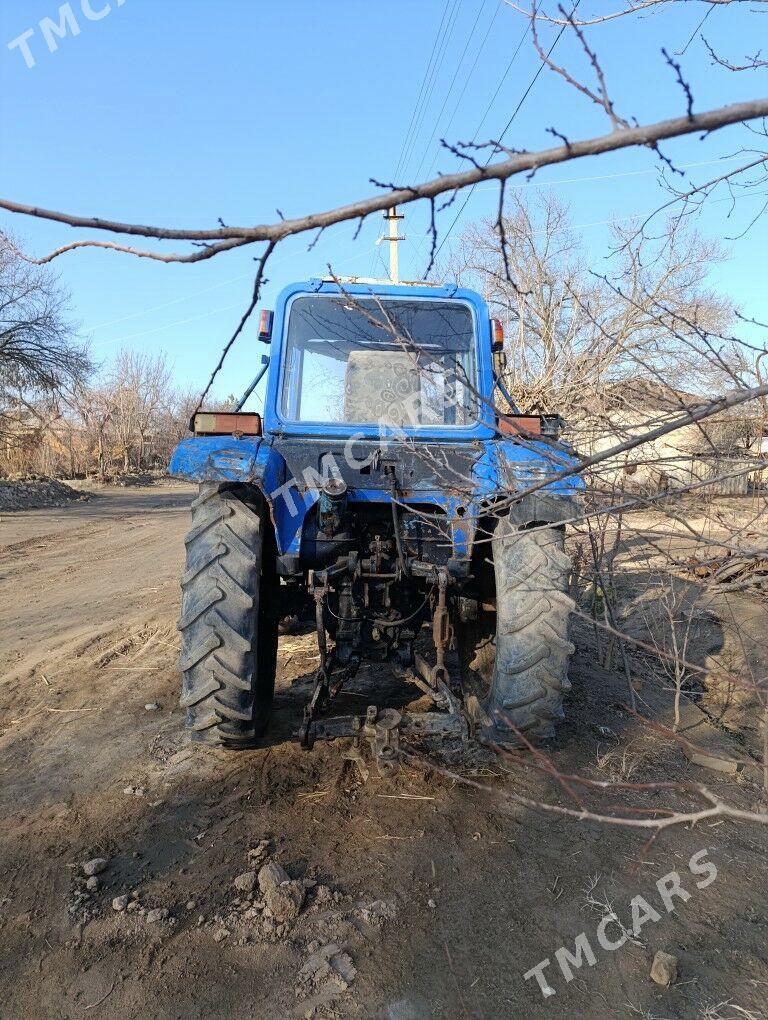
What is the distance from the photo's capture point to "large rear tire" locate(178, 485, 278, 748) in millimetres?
3008

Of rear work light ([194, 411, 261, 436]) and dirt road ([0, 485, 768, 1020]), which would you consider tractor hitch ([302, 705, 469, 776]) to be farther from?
rear work light ([194, 411, 261, 436])

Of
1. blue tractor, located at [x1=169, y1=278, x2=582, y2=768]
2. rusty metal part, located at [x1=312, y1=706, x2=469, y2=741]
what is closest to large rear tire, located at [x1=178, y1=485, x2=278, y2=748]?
blue tractor, located at [x1=169, y1=278, x2=582, y2=768]

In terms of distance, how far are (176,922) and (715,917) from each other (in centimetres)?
192

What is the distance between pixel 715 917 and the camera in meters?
2.37

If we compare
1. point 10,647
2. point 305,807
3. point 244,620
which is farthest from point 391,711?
point 10,647

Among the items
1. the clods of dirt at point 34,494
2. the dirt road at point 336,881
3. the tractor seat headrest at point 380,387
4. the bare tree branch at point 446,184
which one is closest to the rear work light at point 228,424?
the tractor seat headrest at point 380,387

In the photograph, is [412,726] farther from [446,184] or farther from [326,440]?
[446,184]

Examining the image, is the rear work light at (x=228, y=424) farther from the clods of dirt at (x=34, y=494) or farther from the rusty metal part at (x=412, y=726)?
the clods of dirt at (x=34, y=494)

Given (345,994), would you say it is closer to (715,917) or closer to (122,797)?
(715,917)

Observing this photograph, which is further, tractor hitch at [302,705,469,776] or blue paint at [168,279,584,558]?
blue paint at [168,279,584,558]

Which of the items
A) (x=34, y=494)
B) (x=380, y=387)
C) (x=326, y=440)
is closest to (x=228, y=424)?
(x=326, y=440)

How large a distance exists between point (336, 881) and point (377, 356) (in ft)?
9.03

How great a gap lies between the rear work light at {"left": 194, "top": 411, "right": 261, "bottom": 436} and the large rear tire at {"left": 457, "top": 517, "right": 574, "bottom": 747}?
142cm

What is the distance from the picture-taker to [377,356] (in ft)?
12.9
